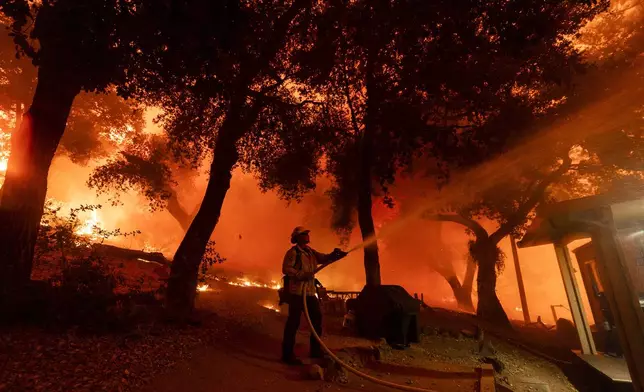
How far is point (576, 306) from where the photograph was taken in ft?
37.6

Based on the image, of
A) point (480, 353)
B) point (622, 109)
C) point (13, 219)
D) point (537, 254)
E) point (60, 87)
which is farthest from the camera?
point (537, 254)

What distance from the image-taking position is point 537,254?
2243 inches

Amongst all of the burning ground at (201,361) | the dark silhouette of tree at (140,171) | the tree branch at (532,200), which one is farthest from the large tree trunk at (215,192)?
the tree branch at (532,200)

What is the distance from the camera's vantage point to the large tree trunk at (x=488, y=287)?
18.1 meters

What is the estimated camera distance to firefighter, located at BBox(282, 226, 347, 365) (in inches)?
257

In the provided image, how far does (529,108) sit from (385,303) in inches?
435

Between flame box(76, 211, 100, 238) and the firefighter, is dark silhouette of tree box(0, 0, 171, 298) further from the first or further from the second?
the firefighter

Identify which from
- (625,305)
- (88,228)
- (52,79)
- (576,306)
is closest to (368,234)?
(625,305)

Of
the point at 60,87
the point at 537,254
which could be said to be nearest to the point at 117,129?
the point at 60,87

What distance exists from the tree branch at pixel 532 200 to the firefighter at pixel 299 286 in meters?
15.0

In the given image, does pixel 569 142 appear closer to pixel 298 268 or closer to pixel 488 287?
pixel 488 287

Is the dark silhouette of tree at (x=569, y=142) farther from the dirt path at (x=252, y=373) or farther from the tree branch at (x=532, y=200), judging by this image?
the dirt path at (x=252, y=373)

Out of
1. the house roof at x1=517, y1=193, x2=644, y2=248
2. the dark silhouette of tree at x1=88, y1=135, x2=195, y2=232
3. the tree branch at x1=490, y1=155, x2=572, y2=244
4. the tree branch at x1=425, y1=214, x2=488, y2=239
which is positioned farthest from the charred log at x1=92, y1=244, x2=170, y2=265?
the tree branch at x1=490, y1=155, x2=572, y2=244

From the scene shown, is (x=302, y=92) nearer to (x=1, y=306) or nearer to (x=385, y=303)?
(x=385, y=303)
